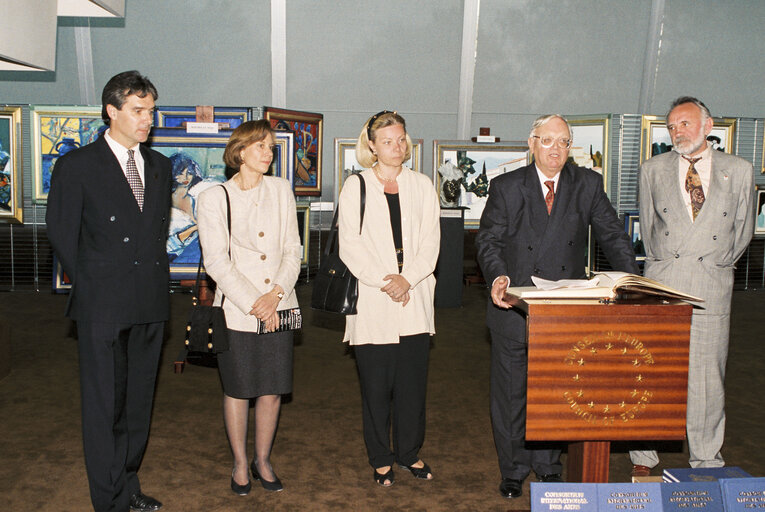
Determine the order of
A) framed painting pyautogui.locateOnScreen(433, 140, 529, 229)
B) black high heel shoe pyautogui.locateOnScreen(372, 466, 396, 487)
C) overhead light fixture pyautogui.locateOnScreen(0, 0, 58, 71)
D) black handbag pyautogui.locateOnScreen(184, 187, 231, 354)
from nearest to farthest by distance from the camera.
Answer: overhead light fixture pyautogui.locateOnScreen(0, 0, 58, 71)
black handbag pyautogui.locateOnScreen(184, 187, 231, 354)
black high heel shoe pyautogui.locateOnScreen(372, 466, 396, 487)
framed painting pyautogui.locateOnScreen(433, 140, 529, 229)

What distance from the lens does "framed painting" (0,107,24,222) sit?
806 centimetres

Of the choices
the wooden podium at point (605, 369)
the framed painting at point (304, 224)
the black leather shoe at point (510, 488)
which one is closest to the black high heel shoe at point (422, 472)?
the black leather shoe at point (510, 488)

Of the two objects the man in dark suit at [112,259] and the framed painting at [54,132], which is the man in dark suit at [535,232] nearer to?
the man in dark suit at [112,259]

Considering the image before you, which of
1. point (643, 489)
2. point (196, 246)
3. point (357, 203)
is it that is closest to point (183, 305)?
point (196, 246)

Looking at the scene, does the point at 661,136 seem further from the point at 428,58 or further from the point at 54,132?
the point at 54,132

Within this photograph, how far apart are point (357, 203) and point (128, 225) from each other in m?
1.02

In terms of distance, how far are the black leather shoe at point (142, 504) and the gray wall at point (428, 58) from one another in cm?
849

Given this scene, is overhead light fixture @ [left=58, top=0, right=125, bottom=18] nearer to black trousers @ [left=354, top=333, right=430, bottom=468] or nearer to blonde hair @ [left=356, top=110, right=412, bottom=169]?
blonde hair @ [left=356, top=110, right=412, bottom=169]

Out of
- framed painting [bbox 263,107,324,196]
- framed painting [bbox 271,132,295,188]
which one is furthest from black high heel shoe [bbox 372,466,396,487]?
framed painting [bbox 263,107,324,196]

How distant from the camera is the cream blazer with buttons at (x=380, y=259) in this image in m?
3.40

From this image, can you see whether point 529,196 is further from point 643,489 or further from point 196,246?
point 196,246

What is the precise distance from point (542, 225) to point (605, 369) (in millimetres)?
1226

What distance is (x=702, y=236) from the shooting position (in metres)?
3.40

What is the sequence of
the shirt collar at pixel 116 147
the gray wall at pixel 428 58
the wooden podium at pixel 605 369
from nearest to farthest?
the wooden podium at pixel 605 369 < the shirt collar at pixel 116 147 < the gray wall at pixel 428 58
